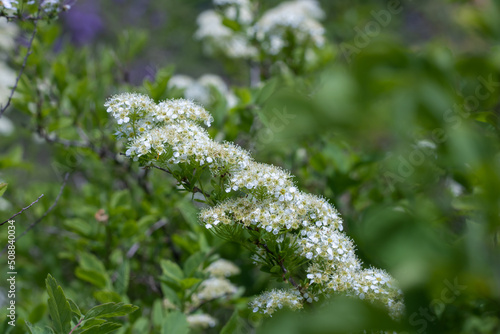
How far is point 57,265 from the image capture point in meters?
2.11

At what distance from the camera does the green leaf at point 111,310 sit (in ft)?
2.95

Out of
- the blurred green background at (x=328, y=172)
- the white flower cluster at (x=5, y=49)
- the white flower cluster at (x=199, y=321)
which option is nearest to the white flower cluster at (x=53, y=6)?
the blurred green background at (x=328, y=172)

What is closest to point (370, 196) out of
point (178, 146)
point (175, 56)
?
point (178, 146)

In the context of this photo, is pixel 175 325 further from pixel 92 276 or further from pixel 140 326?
pixel 92 276

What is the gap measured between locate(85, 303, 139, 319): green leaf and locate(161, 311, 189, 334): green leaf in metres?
0.28

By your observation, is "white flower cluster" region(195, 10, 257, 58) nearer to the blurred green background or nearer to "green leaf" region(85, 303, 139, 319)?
the blurred green background

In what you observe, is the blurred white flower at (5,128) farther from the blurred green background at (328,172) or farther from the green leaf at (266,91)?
the green leaf at (266,91)

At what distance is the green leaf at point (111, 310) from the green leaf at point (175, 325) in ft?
0.92

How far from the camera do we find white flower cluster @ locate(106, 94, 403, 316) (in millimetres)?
872

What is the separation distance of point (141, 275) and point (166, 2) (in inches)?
364

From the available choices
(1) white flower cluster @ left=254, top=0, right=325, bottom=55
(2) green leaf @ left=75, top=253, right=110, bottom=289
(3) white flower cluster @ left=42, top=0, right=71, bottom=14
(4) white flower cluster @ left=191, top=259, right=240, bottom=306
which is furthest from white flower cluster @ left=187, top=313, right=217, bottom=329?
(1) white flower cluster @ left=254, top=0, right=325, bottom=55

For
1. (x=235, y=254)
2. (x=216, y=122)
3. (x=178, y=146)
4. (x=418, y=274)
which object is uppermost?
(x=418, y=274)

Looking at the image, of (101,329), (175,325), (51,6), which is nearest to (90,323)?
(101,329)

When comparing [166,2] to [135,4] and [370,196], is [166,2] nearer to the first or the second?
→ [135,4]
